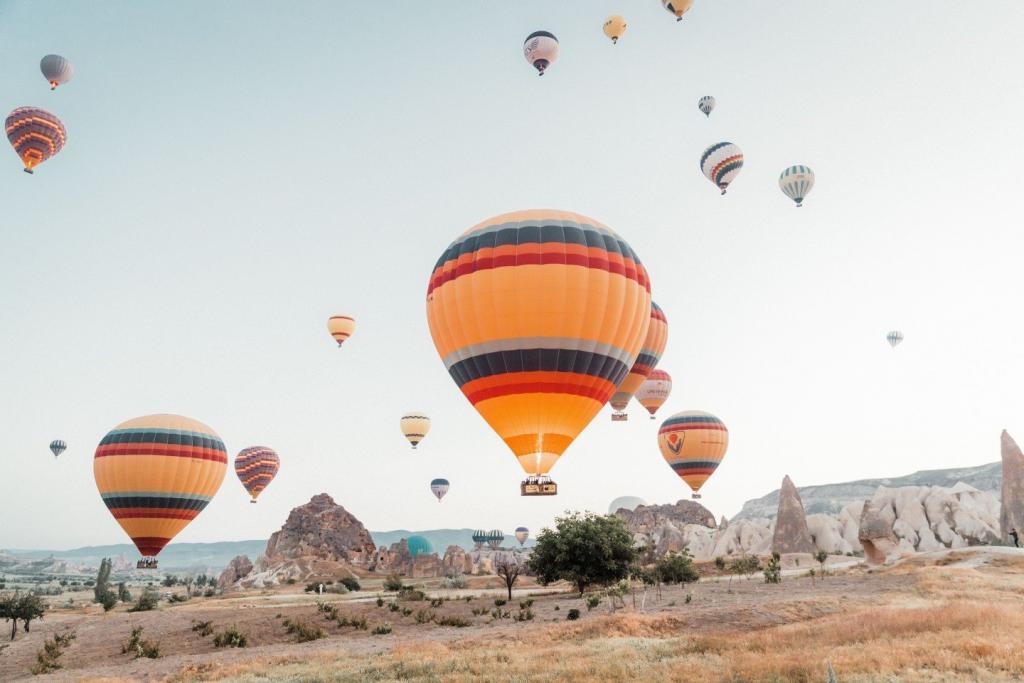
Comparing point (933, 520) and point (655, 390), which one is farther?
point (933, 520)

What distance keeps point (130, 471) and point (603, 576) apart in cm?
3139

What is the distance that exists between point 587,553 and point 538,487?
19376 millimetres

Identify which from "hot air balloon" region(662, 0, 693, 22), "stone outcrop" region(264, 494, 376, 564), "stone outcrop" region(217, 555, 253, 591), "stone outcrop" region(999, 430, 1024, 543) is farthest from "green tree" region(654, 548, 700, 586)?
"stone outcrop" region(217, 555, 253, 591)

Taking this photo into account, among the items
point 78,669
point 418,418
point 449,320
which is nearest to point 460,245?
point 449,320

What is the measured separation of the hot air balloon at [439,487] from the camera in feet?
400

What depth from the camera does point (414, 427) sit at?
277 feet

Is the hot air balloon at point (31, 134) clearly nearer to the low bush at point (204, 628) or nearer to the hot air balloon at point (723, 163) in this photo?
the low bush at point (204, 628)

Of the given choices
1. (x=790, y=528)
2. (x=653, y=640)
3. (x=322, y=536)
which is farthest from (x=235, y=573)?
(x=653, y=640)

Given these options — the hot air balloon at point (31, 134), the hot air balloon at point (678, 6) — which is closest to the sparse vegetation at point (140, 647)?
the hot air balloon at point (31, 134)

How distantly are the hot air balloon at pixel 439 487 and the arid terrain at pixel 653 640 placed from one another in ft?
265

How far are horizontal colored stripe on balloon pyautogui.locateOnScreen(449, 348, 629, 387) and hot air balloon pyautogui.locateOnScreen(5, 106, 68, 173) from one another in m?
42.5

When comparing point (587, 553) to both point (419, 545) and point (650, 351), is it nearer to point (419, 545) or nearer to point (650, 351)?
point (650, 351)

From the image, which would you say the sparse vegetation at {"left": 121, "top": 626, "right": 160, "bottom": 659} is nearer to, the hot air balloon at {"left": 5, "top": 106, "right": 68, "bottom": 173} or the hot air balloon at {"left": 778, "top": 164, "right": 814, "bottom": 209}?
the hot air balloon at {"left": 5, "top": 106, "right": 68, "bottom": 173}

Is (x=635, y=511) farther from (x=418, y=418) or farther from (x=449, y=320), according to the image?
(x=449, y=320)
